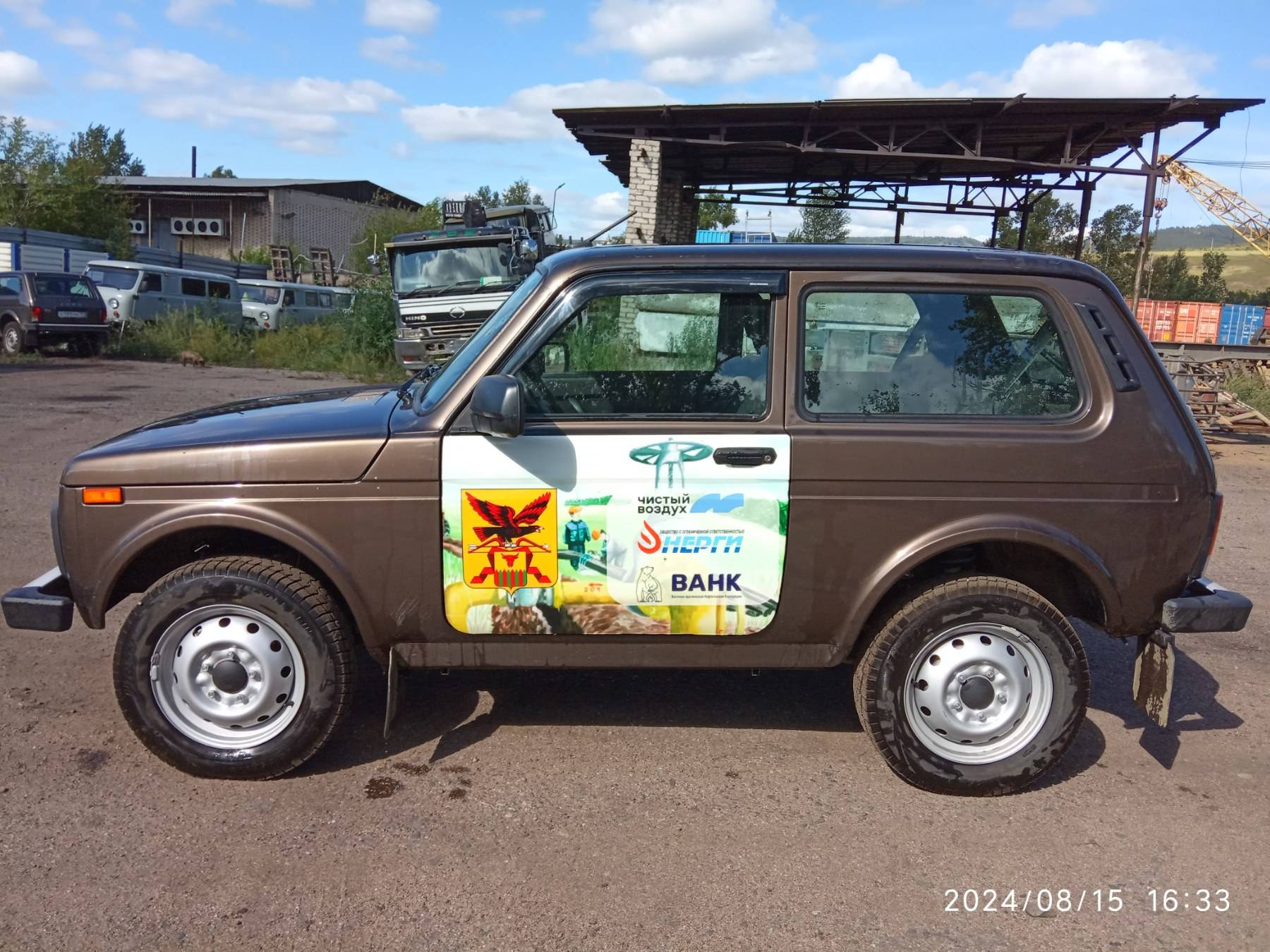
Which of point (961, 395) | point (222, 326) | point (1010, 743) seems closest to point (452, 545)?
point (961, 395)

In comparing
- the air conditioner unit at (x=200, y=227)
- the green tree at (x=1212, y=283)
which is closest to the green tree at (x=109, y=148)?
the air conditioner unit at (x=200, y=227)

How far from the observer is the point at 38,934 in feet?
8.85

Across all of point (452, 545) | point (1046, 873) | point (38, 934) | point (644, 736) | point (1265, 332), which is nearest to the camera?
point (38, 934)

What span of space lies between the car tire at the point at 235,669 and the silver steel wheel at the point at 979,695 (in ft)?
6.92

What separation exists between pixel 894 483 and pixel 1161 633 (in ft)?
3.85

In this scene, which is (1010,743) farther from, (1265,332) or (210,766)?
(1265,332)

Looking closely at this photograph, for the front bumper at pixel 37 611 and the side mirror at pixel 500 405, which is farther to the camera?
the front bumper at pixel 37 611

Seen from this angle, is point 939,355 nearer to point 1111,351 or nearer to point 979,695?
point 1111,351

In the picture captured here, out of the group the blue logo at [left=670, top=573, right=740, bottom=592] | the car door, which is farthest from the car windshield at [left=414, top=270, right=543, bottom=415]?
the blue logo at [left=670, top=573, right=740, bottom=592]

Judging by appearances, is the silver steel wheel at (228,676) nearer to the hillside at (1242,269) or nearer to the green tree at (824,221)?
the green tree at (824,221)

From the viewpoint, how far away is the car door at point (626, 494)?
11.4ft

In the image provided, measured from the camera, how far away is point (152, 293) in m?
25.5

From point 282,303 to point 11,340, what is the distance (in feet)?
31.3
